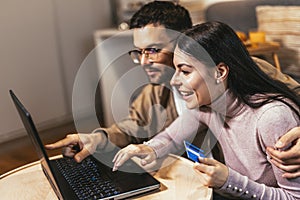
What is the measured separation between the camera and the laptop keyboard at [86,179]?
1.09m

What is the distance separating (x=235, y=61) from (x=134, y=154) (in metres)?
0.39

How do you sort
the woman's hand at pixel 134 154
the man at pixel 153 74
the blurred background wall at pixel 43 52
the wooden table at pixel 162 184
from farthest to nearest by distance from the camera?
the blurred background wall at pixel 43 52, the man at pixel 153 74, the woman's hand at pixel 134 154, the wooden table at pixel 162 184

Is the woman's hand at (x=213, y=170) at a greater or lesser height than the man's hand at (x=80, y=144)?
greater

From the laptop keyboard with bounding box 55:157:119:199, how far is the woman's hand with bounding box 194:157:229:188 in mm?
238

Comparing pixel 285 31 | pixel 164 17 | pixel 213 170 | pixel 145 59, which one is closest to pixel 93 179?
pixel 213 170

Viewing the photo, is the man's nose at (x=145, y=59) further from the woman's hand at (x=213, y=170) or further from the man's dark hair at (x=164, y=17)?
the woman's hand at (x=213, y=170)

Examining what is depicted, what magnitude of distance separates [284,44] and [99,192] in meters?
1.51

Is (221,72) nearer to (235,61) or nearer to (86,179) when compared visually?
(235,61)

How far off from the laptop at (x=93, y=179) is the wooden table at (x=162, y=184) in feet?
0.10

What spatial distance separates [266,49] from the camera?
82.6 inches

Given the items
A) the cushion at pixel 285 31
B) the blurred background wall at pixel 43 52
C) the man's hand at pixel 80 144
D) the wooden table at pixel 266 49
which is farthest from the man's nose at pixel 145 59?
the blurred background wall at pixel 43 52

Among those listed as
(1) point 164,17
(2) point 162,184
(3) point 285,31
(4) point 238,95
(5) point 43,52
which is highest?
(1) point 164,17

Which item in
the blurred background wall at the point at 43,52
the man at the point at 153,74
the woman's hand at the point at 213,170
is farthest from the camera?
the blurred background wall at the point at 43,52

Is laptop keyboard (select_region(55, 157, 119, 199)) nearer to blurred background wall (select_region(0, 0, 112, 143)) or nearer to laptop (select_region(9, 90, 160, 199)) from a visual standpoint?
laptop (select_region(9, 90, 160, 199))
